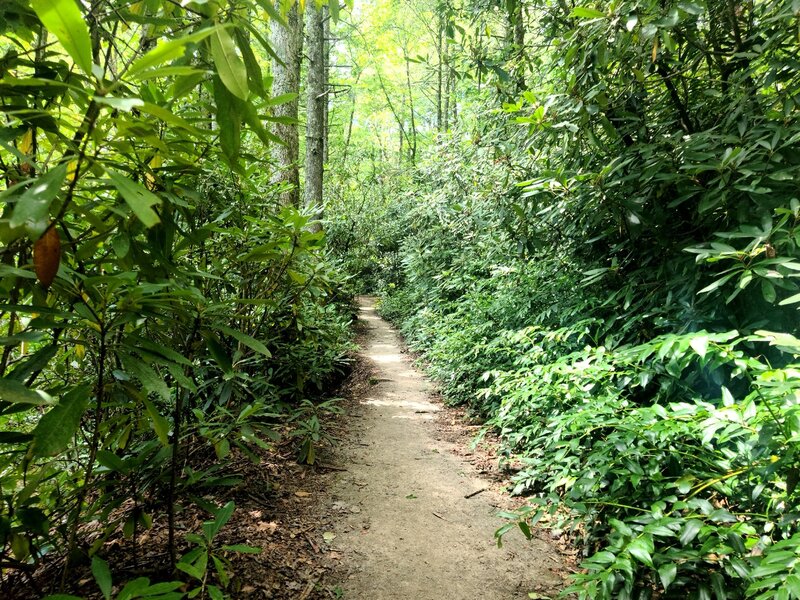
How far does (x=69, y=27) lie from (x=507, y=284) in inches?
182

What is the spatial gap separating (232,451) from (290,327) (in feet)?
4.34

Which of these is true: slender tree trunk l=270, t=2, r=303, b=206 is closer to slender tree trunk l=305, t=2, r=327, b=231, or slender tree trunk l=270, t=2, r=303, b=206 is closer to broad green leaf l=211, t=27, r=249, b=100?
slender tree trunk l=305, t=2, r=327, b=231

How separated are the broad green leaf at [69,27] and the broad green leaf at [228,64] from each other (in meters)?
0.22

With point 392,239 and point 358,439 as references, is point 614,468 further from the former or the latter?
point 392,239

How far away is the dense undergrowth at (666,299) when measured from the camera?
168 centimetres

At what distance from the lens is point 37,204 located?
2.27 ft

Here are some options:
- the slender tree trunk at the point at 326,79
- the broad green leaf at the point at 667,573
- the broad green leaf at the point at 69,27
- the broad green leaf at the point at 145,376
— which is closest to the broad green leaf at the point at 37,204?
the broad green leaf at the point at 69,27

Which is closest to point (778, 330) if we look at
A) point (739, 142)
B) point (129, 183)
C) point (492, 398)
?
point (739, 142)

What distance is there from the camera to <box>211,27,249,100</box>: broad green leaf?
863mm

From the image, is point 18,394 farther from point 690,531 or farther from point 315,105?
point 315,105

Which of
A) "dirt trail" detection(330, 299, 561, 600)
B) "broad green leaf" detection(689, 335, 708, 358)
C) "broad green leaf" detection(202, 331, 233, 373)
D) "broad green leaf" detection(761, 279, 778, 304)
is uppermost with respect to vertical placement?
"broad green leaf" detection(761, 279, 778, 304)

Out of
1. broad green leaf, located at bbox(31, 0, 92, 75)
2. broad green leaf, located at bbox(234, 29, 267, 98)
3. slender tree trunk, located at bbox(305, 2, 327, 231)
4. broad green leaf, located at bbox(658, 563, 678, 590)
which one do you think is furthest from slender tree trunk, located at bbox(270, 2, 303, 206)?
broad green leaf, located at bbox(658, 563, 678, 590)

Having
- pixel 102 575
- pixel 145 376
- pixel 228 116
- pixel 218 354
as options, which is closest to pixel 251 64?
pixel 228 116

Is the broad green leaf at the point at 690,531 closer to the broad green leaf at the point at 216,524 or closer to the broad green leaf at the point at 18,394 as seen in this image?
the broad green leaf at the point at 216,524
